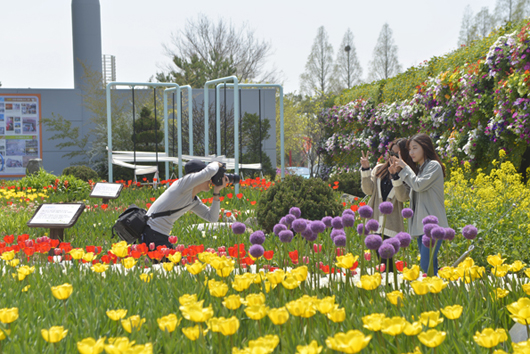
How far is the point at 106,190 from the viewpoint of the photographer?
20.9 ft

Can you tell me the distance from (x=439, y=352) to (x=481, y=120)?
742 cm

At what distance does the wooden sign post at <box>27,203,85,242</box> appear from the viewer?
4.01 m

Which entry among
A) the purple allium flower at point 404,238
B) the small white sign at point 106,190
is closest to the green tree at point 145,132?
the small white sign at point 106,190

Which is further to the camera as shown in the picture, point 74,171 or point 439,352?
point 74,171

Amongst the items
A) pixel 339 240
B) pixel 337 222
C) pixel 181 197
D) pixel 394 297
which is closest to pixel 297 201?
pixel 181 197

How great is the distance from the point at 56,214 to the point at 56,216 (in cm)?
3

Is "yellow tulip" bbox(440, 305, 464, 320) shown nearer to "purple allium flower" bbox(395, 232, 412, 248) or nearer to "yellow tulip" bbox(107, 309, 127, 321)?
"purple allium flower" bbox(395, 232, 412, 248)

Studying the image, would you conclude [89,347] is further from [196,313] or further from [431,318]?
[431,318]

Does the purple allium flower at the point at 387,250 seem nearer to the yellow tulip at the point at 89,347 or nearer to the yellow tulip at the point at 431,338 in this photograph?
the yellow tulip at the point at 431,338

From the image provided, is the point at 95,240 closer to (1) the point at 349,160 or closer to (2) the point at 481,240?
(2) the point at 481,240

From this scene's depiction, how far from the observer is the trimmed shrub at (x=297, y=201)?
4.88 meters

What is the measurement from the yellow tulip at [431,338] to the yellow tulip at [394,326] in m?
0.05

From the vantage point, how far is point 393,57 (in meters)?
33.7

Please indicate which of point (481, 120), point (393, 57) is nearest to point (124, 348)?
point (481, 120)
